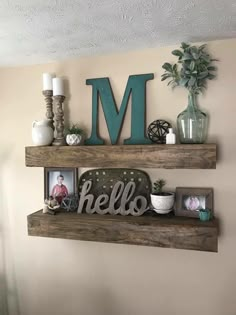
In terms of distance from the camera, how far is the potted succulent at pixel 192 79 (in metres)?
1.66

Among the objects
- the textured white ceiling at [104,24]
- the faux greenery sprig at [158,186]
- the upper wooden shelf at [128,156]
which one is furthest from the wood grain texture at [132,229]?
the textured white ceiling at [104,24]

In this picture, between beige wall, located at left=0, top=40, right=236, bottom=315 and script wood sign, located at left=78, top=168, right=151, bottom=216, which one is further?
script wood sign, located at left=78, top=168, right=151, bottom=216

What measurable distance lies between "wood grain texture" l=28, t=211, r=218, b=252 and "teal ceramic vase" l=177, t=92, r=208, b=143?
0.49 meters

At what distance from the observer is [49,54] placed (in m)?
1.91

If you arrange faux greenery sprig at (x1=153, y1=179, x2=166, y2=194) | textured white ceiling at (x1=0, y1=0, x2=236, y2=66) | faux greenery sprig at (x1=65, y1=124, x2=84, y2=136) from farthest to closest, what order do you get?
faux greenery sprig at (x1=65, y1=124, x2=84, y2=136), faux greenery sprig at (x1=153, y1=179, x2=166, y2=194), textured white ceiling at (x1=0, y1=0, x2=236, y2=66)

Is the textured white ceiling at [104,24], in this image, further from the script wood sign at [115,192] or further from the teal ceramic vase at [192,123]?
the script wood sign at [115,192]

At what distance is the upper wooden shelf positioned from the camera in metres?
1.59

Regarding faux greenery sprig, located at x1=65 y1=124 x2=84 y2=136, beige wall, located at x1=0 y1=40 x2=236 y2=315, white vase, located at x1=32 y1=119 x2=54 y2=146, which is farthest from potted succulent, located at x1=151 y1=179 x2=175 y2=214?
white vase, located at x1=32 y1=119 x2=54 y2=146

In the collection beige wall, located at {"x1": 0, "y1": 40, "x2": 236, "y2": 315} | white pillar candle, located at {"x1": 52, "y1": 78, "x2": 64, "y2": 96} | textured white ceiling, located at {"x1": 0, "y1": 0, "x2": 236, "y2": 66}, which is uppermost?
textured white ceiling, located at {"x1": 0, "y1": 0, "x2": 236, "y2": 66}

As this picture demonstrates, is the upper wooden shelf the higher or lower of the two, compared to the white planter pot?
higher

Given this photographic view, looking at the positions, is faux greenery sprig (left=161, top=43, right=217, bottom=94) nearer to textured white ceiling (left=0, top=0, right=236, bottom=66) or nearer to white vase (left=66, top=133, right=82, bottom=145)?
textured white ceiling (left=0, top=0, right=236, bottom=66)

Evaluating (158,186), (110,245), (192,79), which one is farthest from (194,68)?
(110,245)

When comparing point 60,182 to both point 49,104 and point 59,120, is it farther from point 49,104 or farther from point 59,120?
point 49,104

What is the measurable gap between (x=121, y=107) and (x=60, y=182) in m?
0.69
